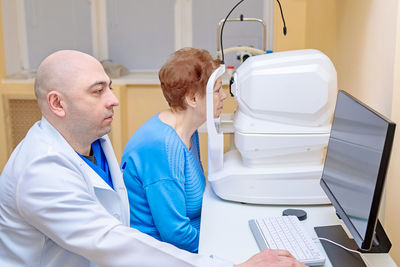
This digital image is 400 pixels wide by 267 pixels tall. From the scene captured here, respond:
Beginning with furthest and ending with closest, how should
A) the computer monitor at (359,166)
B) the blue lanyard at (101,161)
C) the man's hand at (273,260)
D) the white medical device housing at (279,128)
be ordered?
the white medical device housing at (279,128)
the blue lanyard at (101,161)
the man's hand at (273,260)
the computer monitor at (359,166)

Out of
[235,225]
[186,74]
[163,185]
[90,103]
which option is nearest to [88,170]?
[90,103]

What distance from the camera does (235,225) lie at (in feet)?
4.83

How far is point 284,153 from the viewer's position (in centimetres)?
163

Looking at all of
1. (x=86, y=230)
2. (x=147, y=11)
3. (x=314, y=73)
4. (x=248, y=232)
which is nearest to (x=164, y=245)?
(x=86, y=230)

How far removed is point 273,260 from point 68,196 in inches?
19.9

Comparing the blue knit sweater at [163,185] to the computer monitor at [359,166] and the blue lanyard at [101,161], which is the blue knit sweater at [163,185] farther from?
the computer monitor at [359,166]

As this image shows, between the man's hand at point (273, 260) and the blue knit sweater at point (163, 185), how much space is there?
497 mm

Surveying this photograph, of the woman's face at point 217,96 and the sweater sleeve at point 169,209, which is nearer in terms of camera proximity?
the sweater sleeve at point 169,209

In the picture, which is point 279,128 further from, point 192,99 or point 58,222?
point 58,222

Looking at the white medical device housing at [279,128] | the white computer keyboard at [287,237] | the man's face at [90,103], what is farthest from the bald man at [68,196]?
the white medical device housing at [279,128]

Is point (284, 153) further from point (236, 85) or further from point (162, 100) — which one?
point (162, 100)

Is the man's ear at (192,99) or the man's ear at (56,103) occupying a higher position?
the man's ear at (56,103)

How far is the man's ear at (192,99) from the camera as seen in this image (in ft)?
5.66

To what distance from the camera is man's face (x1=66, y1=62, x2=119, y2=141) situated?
1179mm
